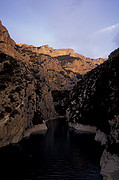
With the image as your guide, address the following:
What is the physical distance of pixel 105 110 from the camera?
63.9 metres

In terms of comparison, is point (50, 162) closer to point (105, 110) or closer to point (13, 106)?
point (105, 110)

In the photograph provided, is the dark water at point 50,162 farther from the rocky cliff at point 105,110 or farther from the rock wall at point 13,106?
the rock wall at point 13,106

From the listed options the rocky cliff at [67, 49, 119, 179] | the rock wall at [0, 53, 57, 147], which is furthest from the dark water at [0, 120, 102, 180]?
the rock wall at [0, 53, 57, 147]

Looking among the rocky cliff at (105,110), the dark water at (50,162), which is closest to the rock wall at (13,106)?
the dark water at (50,162)

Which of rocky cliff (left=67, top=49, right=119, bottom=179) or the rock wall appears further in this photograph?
the rock wall

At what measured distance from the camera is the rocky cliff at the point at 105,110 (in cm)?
3025

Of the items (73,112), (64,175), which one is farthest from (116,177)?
(73,112)

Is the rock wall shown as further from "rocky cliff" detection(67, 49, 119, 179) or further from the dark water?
"rocky cliff" detection(67, 49, 119, 179)

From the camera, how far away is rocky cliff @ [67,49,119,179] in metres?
30.2

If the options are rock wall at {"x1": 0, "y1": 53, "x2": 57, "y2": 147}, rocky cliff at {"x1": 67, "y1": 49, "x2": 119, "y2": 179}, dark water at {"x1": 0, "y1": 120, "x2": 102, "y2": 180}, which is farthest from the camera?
rock wall at {"x1": 0, "y1": 53, "x2": 57, "y2": 147}

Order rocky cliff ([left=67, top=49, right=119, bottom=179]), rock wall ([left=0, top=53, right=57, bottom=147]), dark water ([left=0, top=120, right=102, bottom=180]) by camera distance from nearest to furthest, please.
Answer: rocky cliff ([left=67, top=49, right=119, bottom=179]) < dark water ([left=0, top=120, right=102, bottom=180]) < rock wall ([left=0, top=53, right=57, bottom=147])

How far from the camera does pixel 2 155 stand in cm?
4553

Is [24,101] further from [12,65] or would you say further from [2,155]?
[2,155]

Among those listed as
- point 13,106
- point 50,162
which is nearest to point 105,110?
point 50,162
